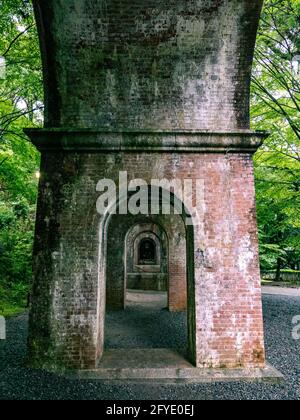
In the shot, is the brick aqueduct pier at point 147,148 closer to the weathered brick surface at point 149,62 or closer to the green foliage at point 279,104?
the weathered brick surface at point 149,62

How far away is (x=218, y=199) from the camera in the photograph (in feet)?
17.7

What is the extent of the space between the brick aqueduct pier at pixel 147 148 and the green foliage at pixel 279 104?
3.08 meters

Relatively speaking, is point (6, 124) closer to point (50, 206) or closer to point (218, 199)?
point (50, 206)

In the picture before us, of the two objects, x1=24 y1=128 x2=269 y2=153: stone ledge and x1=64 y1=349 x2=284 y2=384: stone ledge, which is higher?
x1=24 y1=128 x2=269 y2=153: stone ledge

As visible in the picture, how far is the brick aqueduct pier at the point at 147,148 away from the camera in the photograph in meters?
5.01

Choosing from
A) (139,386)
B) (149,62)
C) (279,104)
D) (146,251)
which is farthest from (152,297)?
(149,62)

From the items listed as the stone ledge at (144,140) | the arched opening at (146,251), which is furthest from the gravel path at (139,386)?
the arched opening at (146,251)

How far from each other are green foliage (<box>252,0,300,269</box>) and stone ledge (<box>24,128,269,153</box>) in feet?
12.0

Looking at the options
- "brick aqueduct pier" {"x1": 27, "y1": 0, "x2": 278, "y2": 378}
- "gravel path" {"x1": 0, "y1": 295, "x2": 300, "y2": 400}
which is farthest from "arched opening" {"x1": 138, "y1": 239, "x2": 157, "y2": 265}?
"brick aqueduct pier" {"x1": 27, "y1": 0, "x2": 278, "y2": 378}

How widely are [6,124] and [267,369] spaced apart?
9.30 m

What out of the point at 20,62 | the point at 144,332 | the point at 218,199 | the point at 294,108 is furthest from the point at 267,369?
the point at 20,62

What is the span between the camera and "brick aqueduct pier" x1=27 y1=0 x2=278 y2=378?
16.4 ft

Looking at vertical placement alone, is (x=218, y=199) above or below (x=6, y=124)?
below

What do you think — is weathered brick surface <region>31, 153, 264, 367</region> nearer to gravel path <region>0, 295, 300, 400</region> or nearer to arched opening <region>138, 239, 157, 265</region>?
gravel path <region>0, 295, 300, 400</region>
